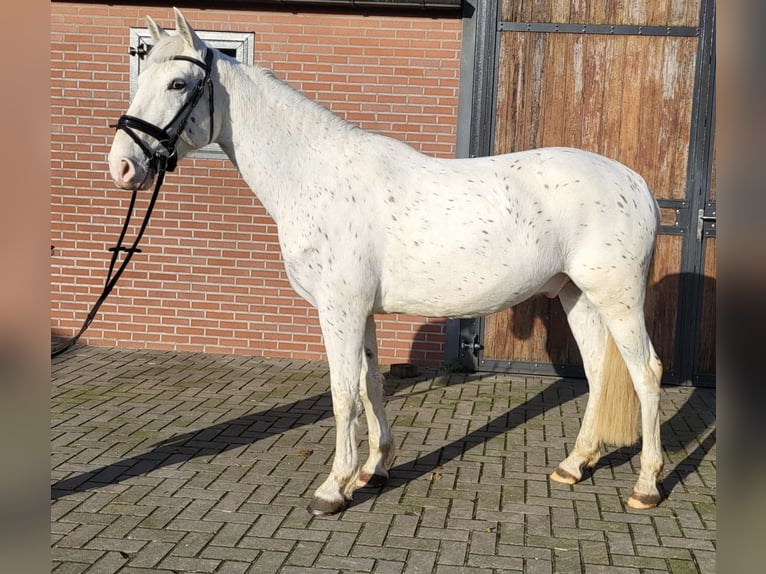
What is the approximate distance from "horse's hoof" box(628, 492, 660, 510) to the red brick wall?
320 cm

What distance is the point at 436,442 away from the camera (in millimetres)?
4934

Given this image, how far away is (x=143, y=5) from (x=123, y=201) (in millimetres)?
1826

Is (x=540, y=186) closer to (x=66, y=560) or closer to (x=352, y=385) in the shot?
(x=352, y=385)

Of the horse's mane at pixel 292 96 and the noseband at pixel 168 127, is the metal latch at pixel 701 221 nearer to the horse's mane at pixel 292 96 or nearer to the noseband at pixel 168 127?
the horse's mane at pixel 292 96

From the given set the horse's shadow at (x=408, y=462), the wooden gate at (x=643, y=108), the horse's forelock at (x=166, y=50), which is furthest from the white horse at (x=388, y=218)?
the wooden gate at (x=643, y=108)

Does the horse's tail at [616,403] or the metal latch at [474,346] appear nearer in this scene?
the horse's tail at [616,403]

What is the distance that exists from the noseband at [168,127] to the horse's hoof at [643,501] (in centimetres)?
287

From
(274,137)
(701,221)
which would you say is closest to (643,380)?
(274,137)

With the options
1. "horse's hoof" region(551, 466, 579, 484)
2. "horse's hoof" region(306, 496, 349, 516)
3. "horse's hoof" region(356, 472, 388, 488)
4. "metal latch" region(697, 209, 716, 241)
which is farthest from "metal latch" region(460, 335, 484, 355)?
"horse's hoof" region(306, 496, 349, 516)

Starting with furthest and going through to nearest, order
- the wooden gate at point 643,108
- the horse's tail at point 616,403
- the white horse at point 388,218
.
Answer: the wooden gate at point 643,108, the horse's tail at point 616,403, the white horse at point 388,218

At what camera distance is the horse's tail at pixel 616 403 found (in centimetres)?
411

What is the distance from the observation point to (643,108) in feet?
21.2

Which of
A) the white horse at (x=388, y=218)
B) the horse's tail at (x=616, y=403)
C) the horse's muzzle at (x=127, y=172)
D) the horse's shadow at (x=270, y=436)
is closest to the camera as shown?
the horse's muzzle at (x=127, y=172)
